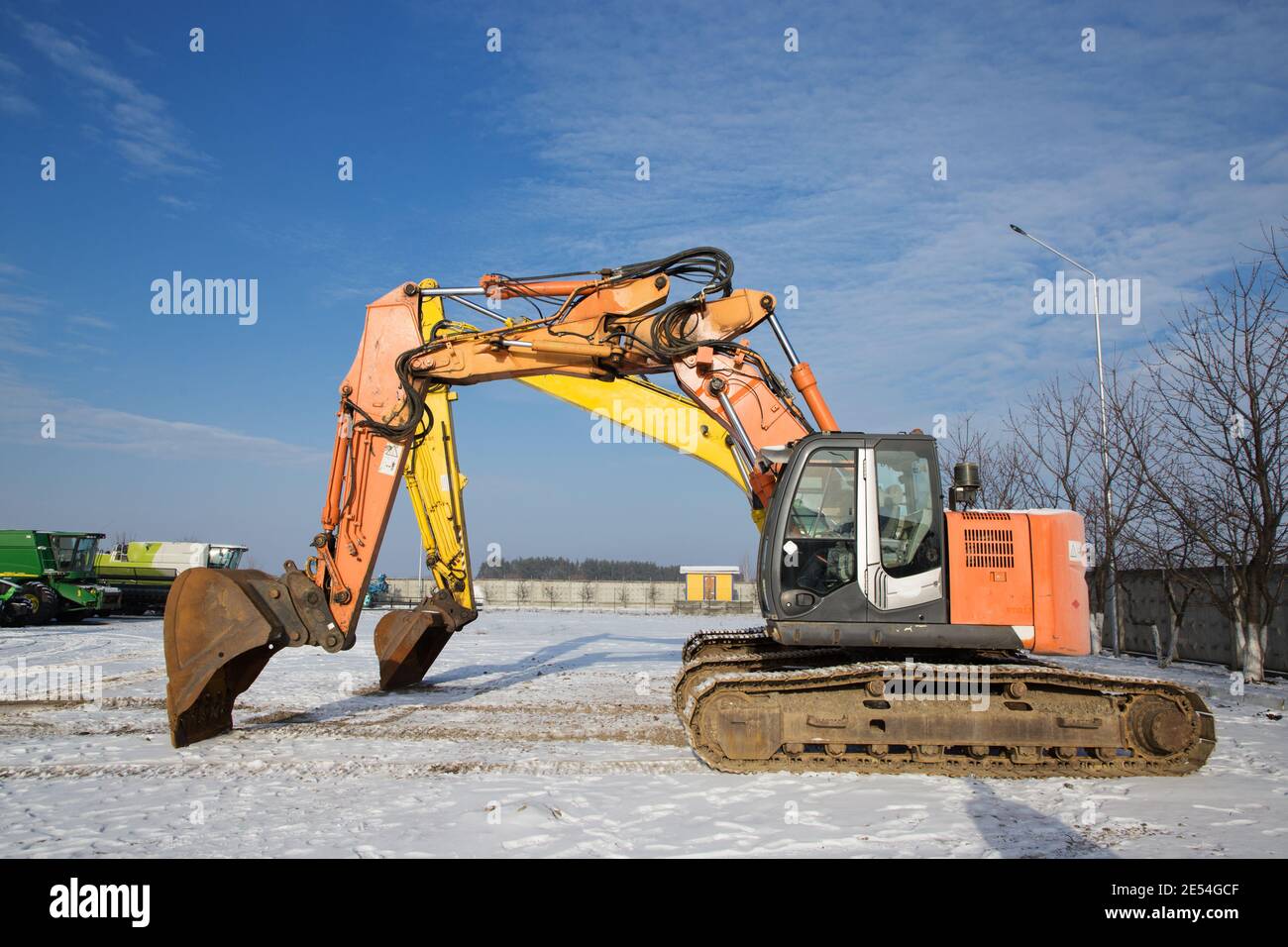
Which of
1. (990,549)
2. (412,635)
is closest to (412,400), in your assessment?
(412,635)

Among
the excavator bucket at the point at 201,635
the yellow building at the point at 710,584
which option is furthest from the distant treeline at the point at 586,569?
the excavator bucket at the point at 201,635

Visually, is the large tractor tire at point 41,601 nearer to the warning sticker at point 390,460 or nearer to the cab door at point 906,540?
the warning sticker at point 390,460

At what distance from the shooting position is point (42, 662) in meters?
17.2

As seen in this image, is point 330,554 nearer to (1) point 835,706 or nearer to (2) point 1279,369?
(1) point 835,706

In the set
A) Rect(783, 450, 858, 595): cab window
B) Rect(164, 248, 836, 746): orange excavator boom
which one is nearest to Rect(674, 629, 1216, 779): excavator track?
Rect(783, 450, 858, 595): cab window

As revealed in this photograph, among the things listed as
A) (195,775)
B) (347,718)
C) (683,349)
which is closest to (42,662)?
(347,718)

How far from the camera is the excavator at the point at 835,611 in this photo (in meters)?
7.59

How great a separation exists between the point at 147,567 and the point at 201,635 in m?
29.2

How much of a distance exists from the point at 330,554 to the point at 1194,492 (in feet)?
46.4

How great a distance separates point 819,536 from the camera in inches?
310

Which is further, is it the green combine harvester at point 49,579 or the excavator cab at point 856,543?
the green combine harvester at point 49,579

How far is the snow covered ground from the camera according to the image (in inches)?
224

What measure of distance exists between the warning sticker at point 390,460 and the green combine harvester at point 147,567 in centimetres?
2645

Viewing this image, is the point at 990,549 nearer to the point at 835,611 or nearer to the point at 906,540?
the point at 906,540
